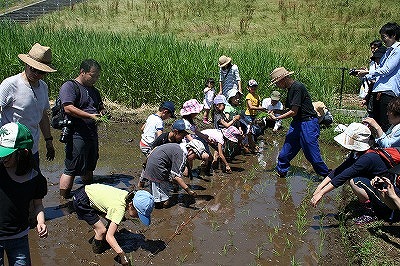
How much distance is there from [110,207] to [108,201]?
82mm

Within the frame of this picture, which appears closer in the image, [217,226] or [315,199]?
[315,199]

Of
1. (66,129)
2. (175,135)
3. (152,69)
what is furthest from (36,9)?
(175,135)

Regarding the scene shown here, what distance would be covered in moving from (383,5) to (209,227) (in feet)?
81.1

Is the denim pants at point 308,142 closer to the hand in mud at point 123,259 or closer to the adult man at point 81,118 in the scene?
the adult man at point 81,118

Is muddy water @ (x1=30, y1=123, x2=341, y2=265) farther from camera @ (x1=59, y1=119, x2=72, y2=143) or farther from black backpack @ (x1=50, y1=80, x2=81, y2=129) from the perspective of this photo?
black backpack @ (x1=50, y1=80, x2=81, y2=129)

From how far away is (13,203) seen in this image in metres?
3.30

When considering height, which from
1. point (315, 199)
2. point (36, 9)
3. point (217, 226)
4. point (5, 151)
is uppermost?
point (5, 151)

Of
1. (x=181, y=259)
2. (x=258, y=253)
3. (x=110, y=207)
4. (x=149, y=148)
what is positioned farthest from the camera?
(x=149, y=148)

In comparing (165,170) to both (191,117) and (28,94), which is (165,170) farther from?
(28,94)

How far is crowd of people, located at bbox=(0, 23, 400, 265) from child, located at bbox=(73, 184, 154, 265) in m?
0.01

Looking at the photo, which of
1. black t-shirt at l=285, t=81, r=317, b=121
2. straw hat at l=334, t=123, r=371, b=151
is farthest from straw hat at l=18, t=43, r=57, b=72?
black t-shirt at l=285, t=81, r=317, b=121

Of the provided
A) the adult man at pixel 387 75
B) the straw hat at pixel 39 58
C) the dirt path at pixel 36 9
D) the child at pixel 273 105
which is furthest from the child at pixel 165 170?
the dirt path at pixel 36 9

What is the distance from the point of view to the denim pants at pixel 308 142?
22.7 ft

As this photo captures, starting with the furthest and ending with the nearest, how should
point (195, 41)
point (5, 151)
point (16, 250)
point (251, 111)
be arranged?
point (195, 41) < point (251, 111) < point (16, 250) < point (5, 151)
